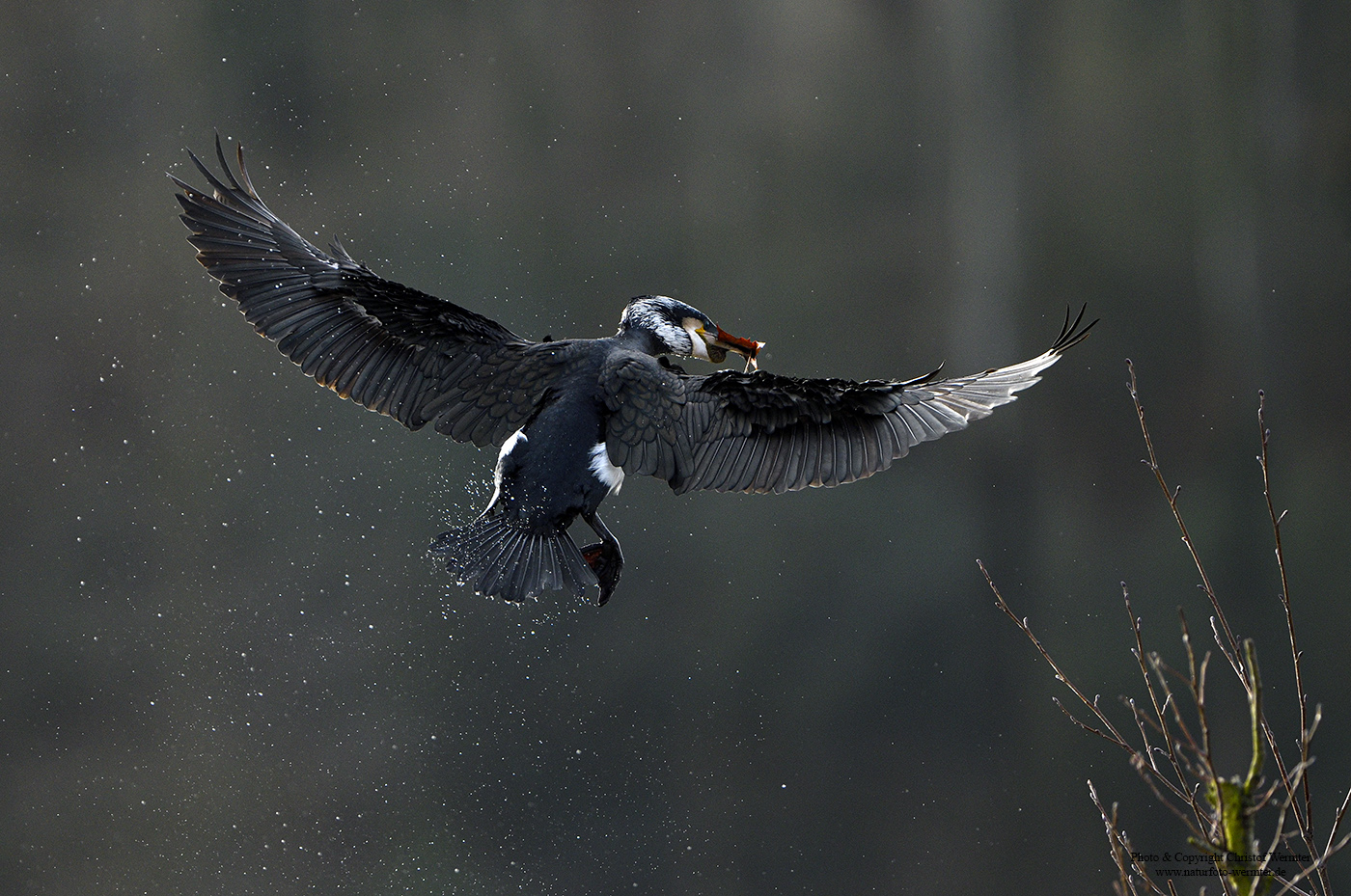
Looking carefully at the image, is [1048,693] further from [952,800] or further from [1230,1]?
[1230,1]

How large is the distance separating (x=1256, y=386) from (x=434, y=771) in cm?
289

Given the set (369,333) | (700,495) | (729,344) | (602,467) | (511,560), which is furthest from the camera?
(700,495)

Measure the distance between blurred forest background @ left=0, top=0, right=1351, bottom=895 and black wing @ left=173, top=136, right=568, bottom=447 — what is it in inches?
52.4

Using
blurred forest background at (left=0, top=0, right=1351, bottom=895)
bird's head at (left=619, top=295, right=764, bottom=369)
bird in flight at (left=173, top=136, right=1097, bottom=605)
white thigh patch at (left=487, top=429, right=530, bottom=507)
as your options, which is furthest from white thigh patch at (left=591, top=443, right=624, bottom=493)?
blurred forest background at (left=0, top=0, right=1351, bottom=895)

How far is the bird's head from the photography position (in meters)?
2.02

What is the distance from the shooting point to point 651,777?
3.46 m

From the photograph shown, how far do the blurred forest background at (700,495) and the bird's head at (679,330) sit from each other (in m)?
1.38

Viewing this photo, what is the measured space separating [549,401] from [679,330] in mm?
311

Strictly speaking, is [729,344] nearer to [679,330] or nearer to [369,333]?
[679,330]

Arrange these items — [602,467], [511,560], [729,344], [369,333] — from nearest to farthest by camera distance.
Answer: [511,560]
[602,467]
[369,333]
[729,344]

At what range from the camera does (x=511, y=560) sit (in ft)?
5.64

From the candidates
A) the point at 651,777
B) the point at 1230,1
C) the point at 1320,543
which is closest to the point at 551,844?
the point at 651,777

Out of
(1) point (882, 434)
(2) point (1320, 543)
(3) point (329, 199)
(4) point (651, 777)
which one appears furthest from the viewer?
(2) point (1320, 543)

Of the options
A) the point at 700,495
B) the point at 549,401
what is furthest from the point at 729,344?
the point at 700,495
